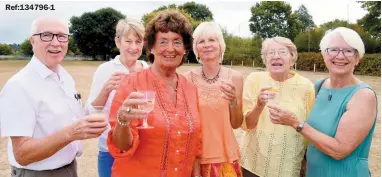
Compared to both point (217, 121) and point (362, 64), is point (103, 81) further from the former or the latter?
point (362, 64)

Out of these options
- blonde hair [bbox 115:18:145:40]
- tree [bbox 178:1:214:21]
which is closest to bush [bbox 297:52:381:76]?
blonde hair [bbox 115:18:145:40]

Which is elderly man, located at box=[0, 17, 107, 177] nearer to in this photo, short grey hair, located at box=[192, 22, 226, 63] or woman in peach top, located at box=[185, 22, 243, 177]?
woman in peach top, located at box=[185, 22, 243, 177]

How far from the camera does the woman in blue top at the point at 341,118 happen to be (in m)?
3.24

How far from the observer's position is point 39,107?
294cm

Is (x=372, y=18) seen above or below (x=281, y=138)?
above

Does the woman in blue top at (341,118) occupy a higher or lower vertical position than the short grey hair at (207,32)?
lower

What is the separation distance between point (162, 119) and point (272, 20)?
7770 cm

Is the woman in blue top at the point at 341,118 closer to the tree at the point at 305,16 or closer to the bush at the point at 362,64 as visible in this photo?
the bush at the point at 362,64

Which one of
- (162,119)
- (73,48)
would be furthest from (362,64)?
(73,48)

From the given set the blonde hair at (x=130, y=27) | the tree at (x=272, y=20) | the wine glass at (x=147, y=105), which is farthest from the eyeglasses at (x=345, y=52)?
the tree at (x=272, y=20)

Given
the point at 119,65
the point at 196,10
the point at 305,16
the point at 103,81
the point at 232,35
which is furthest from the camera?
the point at 305,16

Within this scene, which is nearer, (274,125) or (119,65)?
(274,125)

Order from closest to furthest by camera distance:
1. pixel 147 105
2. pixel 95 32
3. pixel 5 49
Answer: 1. pixel 147 105
2. pixel 95 32
3. pixel 5 49

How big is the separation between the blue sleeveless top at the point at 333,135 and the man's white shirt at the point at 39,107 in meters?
2.37
